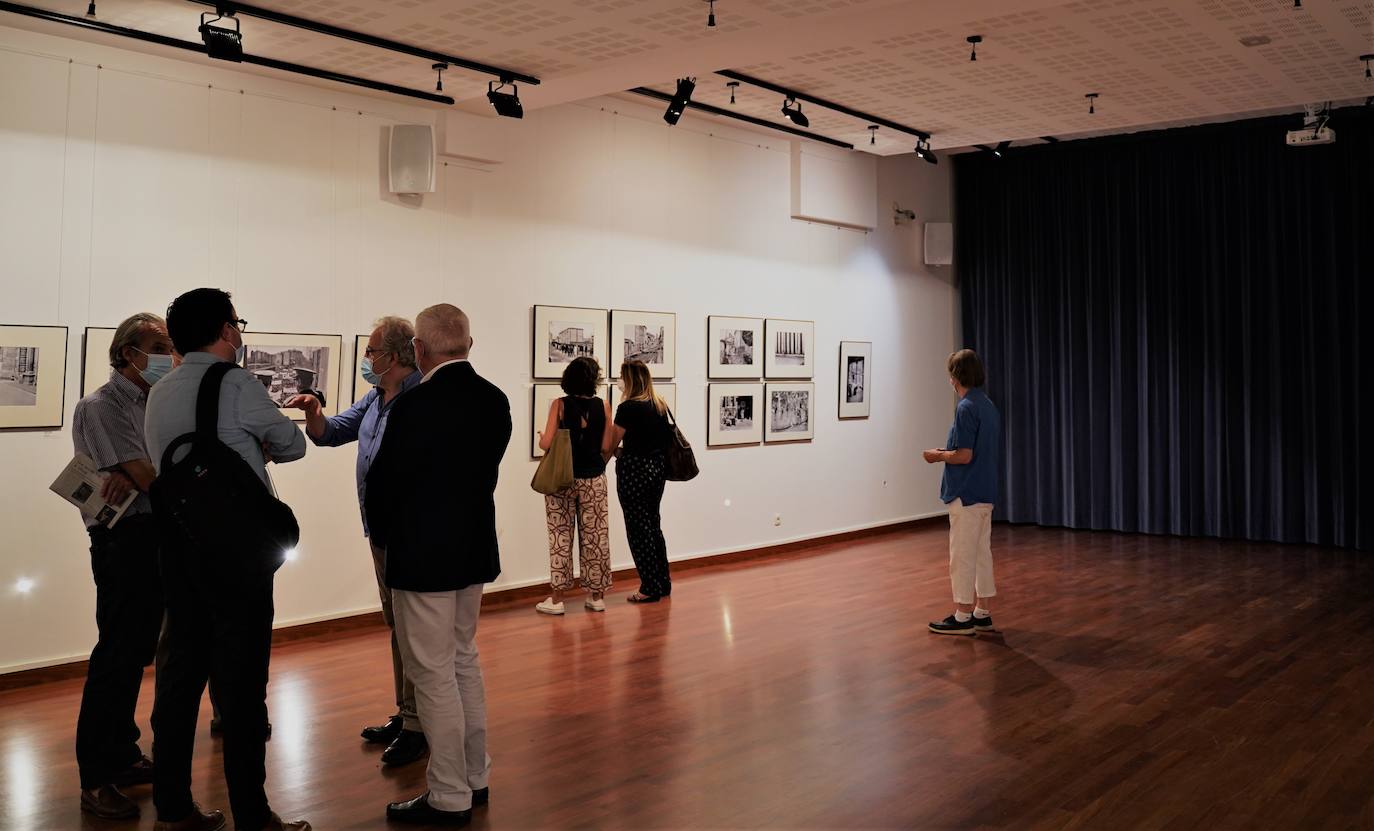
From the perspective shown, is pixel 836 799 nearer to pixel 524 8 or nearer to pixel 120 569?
pixel 120 569

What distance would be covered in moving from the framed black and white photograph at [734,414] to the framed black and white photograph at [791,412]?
0.16 meters

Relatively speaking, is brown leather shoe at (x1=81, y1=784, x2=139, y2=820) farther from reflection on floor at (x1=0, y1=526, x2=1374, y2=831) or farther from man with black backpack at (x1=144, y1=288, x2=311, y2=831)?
man with black backpack at (x1=144, y1=288, x2=311, y2=831)

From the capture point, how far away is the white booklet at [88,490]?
4.20 metres

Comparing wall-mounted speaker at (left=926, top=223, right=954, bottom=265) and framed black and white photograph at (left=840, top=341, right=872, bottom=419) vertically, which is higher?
wall-mounted speaker at (left=926, top=223, right=954, bottom=265)

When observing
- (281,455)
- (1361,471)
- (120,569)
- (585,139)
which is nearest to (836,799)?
(281,455)

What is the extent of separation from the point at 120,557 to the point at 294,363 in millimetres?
3096

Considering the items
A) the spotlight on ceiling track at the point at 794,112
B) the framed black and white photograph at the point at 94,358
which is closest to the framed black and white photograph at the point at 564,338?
the spotlight on ceiling track at the point at 794,112

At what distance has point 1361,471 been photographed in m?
10.9

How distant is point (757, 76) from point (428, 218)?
8.51ft

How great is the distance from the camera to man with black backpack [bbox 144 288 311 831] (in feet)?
11.9

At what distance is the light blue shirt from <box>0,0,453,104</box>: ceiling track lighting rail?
2.59m

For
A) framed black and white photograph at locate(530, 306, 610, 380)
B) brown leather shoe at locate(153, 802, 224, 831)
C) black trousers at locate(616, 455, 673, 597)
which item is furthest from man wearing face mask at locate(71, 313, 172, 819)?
framed black and white photograph at locate(530, 306, 610, 380)

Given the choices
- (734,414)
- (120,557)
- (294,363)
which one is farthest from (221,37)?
(734,414)

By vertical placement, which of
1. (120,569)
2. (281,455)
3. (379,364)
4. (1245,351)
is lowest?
(120,569)
